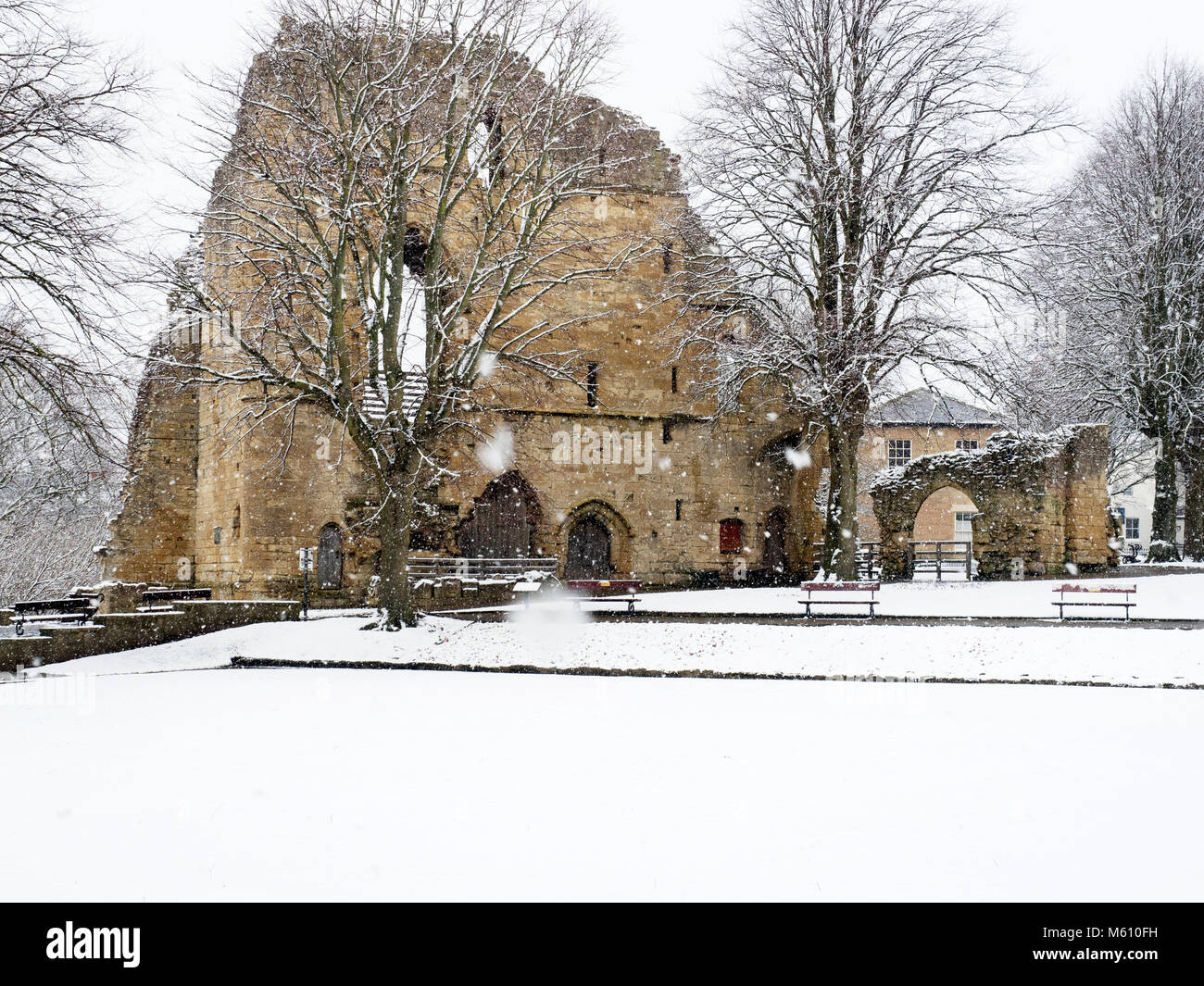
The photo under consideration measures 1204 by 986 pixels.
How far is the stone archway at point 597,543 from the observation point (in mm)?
28328

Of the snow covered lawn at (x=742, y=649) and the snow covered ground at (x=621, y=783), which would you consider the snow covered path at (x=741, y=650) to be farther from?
the snow covered ground at (x=621, y=783)

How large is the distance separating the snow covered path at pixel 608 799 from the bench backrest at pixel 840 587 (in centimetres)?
781

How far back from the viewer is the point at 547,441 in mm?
27969

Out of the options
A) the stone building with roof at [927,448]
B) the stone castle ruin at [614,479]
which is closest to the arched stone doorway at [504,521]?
the stone castle ruin at [614,479]

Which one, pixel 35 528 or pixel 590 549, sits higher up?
pixel 35 528

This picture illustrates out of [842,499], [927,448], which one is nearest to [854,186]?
[842,499]

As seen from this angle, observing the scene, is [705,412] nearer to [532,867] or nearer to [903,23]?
[903,23]

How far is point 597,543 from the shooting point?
28.7m

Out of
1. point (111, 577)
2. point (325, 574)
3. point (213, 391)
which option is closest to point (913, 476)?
point (325, 574)

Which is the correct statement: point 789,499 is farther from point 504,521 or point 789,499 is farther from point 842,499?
point 504,521

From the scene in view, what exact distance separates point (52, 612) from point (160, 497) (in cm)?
1329

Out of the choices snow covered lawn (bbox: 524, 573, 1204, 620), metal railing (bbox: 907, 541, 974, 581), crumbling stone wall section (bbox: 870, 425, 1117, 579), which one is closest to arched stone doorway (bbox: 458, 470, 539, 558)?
snow covered lawn (bbox: 524, 573, 1204, 620)

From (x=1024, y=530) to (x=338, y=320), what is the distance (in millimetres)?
17231

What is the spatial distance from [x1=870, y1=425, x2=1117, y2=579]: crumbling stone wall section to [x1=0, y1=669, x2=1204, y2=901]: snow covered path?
15.8 metres
